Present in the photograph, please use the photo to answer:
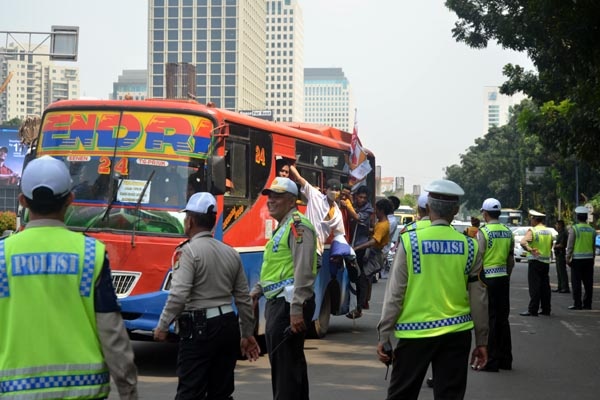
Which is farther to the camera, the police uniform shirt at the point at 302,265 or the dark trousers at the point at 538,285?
the dark trousers at the point at 538,285

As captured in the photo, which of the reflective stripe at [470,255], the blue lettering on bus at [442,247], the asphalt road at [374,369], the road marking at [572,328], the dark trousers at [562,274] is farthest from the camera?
the dark trousers at [562,274]

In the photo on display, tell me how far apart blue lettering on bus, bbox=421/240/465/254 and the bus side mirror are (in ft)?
16.1

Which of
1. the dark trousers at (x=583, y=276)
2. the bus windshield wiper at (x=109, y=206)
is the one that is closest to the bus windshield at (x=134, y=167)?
the bus windshield wiper at (x=109, y=206)

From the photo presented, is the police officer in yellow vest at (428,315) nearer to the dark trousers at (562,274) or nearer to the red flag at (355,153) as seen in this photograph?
the red flag at (355,153)

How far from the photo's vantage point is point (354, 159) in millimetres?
16875

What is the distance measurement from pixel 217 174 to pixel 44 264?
22.2 ft

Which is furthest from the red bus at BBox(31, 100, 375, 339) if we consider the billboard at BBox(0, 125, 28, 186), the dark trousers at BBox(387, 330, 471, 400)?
the billboard at BBox(0, 125, 28, 186)

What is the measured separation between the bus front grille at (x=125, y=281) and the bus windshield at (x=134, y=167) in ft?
1.62

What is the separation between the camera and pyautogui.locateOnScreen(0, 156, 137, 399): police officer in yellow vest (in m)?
4.10

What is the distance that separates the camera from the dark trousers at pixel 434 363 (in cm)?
611

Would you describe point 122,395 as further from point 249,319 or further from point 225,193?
point 225,193

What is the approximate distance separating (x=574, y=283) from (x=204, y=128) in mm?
11628

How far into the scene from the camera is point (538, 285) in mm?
17828

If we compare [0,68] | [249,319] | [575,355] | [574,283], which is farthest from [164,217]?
[0,68]
